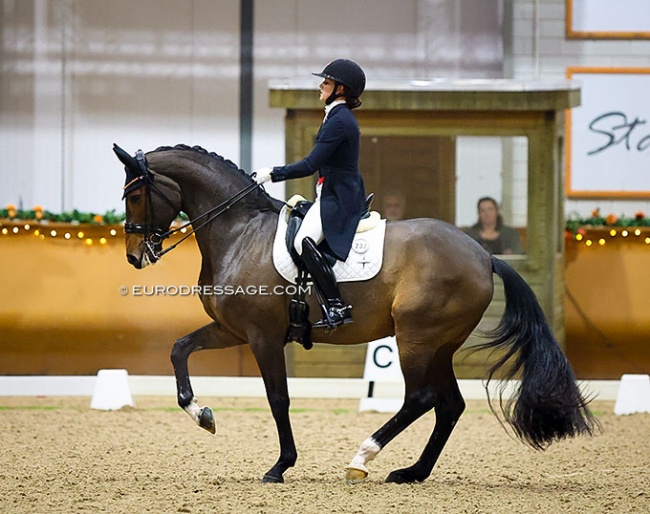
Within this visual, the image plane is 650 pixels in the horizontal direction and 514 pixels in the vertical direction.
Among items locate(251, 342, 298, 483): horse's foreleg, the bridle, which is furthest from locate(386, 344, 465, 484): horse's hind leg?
the bridle

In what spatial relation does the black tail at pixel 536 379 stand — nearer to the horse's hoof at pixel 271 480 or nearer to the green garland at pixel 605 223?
the horse's hoof at pixel 271 480

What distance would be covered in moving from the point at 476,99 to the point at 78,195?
175 inches

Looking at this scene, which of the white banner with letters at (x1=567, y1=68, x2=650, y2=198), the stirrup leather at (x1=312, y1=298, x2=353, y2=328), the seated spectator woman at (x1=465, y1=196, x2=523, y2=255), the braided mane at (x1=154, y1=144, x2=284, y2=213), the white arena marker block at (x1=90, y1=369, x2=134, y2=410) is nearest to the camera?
the stirrup leather at (x1=312, y1=298, x2=353, y2=328)

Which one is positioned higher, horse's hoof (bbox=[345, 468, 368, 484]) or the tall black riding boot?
the tall black riding boot

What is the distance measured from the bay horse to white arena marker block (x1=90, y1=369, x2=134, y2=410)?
276 centimetres

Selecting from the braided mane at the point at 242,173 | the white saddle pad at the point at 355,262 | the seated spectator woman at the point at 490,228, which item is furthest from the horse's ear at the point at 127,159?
the seated spectator woman at the point at 490,228

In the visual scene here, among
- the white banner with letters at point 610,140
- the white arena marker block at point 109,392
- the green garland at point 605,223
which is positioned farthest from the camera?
the white banner with letters at point 610,140

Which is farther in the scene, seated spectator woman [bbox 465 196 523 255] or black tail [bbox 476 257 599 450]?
seated spectator woman [bbox 465 196 523 255]

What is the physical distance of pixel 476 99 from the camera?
8.48 meters

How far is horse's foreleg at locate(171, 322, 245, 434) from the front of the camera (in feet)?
17.0

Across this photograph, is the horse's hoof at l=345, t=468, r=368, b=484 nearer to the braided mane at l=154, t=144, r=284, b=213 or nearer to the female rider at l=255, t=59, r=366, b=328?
the female rider at l=255, t=59, r=366, b=328

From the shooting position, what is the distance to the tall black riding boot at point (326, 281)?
523cm

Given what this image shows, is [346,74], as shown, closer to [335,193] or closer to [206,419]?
[335,193]

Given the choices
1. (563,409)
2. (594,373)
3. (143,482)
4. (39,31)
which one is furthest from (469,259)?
(39,31)
